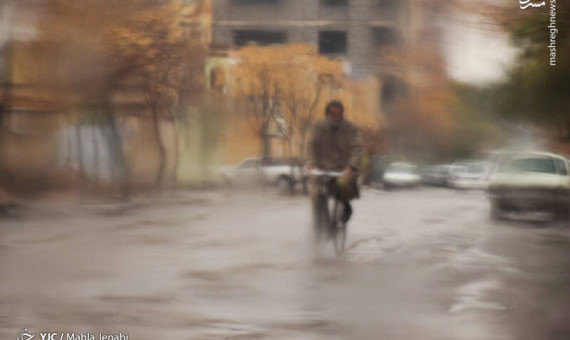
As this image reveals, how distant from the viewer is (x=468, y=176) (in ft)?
173

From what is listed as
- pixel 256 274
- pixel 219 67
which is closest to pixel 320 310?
pixel 256 274

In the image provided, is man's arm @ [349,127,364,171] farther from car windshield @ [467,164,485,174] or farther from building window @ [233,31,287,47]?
building window @ [233,31,287,47]

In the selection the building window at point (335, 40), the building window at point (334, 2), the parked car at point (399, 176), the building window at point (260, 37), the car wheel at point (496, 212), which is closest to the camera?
the car wheel at point (496, 212)

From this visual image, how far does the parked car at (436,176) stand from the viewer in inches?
2432

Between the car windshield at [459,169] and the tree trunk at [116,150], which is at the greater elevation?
the tree trunk at [116,150]

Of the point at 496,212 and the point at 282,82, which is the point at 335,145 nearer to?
the point at 496,212

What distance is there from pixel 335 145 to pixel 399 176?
4335 centimetres

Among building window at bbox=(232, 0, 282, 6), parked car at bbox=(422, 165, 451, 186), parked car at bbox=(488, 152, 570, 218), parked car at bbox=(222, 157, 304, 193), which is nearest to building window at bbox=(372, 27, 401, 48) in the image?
building window at bbox=(232, 0, 282, 6)

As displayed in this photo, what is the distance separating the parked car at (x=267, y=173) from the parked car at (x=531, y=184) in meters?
22.5

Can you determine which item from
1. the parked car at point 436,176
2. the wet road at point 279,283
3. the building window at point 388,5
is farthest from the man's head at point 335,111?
the building window at point 388,5

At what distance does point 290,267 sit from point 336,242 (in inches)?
56.1

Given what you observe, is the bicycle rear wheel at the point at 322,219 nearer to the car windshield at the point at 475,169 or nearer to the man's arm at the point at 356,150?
the man's arm at the point at 356,150

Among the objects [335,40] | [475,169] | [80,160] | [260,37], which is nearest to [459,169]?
[475,169]

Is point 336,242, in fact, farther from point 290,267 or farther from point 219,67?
point 219,67
